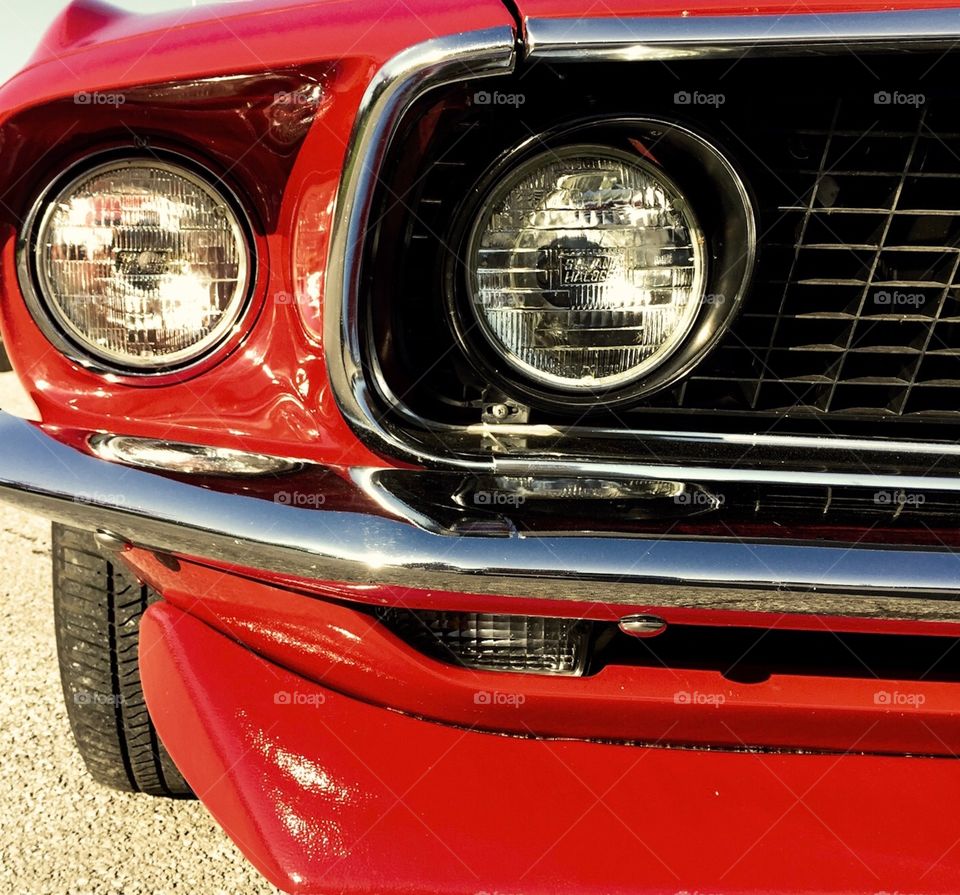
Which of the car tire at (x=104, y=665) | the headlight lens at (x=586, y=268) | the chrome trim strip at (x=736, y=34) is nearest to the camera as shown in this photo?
the chrome trim strip at (x=736, y=34)

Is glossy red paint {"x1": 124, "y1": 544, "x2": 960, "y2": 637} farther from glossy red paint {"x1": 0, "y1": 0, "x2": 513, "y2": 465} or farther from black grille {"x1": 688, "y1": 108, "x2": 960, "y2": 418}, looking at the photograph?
black grille {"x1": 688, "y1": 108, "x2": 960, "y2": 418}

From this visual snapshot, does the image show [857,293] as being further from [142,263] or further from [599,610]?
[142,263]

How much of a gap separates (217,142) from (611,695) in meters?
0.84

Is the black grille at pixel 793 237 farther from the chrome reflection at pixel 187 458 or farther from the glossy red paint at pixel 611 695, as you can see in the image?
the glossy red paint at pixel 611 695

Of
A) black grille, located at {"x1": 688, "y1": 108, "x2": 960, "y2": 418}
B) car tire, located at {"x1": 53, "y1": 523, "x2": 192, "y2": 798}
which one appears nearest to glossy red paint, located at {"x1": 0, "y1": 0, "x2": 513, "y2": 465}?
car tire, located at {"x1": 53, "y1": 523, "x2": 192, "y2": 798}

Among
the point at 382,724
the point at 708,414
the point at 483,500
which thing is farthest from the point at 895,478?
the point at 382,724

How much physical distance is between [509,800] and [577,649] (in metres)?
0.21

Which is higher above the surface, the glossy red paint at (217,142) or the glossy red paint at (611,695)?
the glossy red paint at (217,142)

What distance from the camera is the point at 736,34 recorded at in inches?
35.6

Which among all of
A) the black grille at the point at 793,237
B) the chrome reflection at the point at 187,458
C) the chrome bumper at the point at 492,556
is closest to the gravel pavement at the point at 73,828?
the chrome reflection at the point at 187,458

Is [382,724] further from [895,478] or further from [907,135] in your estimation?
[907,135]

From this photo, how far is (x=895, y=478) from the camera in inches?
42.2

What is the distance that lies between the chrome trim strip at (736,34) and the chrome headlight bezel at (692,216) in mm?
79

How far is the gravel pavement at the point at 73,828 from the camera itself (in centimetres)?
150
